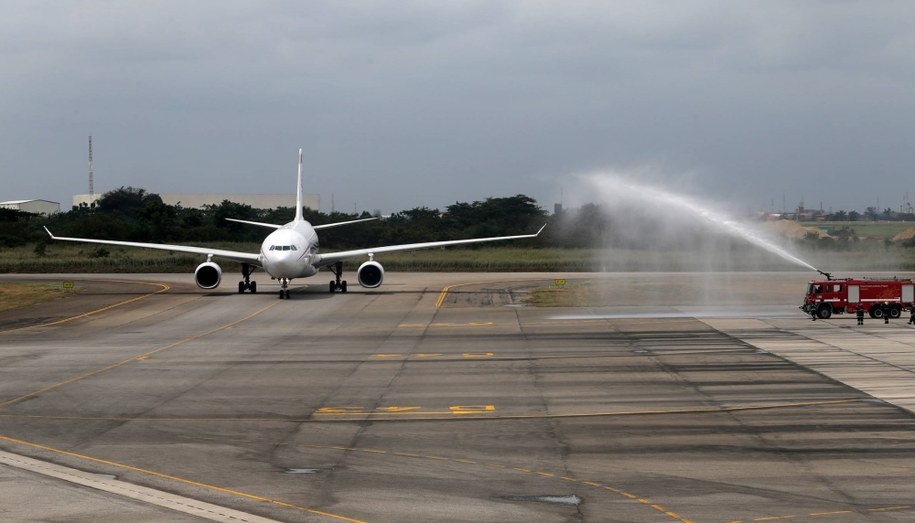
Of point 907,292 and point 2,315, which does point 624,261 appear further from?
point 2,315

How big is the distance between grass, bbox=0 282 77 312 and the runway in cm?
1506

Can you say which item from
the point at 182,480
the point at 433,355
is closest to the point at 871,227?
the point at 433,355

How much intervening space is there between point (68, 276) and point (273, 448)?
259 ft

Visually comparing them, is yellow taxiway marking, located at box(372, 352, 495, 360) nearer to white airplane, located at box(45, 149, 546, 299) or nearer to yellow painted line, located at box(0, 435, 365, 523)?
yellow painted line, located at box(0, 435, 365, 523)

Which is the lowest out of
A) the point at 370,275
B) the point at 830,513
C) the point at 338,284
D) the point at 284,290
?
the point at 830,513

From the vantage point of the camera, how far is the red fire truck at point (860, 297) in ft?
172

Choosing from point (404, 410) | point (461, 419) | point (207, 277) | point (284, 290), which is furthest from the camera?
point (207, 277)

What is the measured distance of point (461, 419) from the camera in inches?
1069

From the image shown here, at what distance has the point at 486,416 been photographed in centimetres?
2759

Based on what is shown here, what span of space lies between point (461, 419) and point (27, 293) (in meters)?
57.4

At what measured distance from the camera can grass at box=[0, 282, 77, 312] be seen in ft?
228

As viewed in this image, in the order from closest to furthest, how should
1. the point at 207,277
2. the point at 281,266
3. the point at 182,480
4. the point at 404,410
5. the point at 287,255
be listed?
1. the point at 182,480
2. the point at 404,410
3. the point at 287,255
4. the point at 281,266
5. the point at 207,277

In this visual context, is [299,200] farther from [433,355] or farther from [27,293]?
[433,355]

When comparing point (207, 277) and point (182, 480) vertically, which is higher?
point (207, 277)
